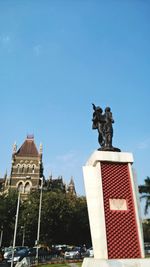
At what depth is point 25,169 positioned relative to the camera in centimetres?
6206

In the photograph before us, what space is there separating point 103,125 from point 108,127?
0.79 feet

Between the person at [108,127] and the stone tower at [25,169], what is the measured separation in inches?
1970

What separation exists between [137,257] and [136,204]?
1737 millimetres

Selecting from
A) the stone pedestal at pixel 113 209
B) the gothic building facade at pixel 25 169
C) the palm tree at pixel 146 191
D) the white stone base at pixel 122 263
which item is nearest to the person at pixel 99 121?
the stone pedestal at pixel 113 209

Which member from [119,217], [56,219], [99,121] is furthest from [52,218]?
[119,217]

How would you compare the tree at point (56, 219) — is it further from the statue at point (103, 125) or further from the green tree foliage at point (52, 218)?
the statue at point (103, 125)

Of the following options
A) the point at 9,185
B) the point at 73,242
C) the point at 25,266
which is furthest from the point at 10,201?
the point at 25,266

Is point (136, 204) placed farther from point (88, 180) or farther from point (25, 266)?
point (25, 266)

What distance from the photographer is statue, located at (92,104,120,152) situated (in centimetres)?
1116

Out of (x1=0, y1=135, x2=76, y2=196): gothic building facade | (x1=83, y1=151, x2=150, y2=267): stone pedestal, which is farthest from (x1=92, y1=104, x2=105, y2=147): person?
(x1=0, y1=135, x2=76, y2=196): gothic building facade

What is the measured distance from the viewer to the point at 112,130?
11453 millimetres

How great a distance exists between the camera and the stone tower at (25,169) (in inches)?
2382

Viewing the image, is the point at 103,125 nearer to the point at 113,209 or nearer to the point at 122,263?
the point at 113,209

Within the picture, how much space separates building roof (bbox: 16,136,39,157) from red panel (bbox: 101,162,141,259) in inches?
2182
